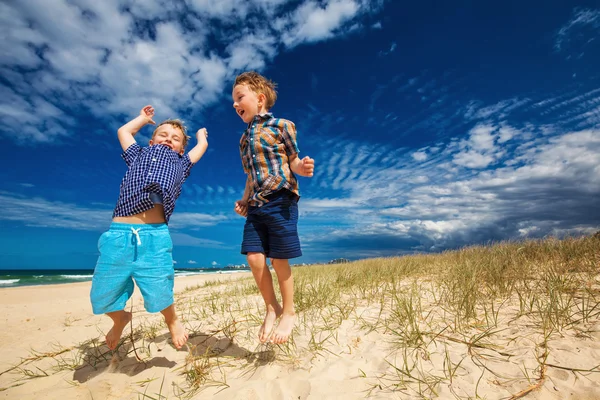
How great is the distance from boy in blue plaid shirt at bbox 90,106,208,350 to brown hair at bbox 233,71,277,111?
95cm

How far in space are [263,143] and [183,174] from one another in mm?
866

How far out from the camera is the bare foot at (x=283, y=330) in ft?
7.09

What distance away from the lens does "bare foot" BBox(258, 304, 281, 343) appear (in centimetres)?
225

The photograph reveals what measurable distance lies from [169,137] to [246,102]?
842 mm

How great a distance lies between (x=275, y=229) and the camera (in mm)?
2365

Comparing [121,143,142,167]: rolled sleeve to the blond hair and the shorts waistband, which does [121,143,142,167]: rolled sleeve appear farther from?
the shorts waistband

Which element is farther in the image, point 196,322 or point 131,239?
point 196,322

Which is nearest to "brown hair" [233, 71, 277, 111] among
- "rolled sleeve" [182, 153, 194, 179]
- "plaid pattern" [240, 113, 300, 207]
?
"plaid pattern" [240, 113, 300, 207]

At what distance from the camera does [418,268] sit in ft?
16.5

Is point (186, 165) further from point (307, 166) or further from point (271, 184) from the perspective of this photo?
point (307, 166)

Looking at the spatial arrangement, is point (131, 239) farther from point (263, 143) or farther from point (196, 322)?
point (196, 322)

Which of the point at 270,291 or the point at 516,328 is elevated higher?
the point at 270,291

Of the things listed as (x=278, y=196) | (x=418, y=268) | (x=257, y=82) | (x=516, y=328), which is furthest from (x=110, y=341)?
(x=418, y=268)

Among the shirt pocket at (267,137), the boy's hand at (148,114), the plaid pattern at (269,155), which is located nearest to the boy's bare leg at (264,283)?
the plaid pattern at (269,155)
